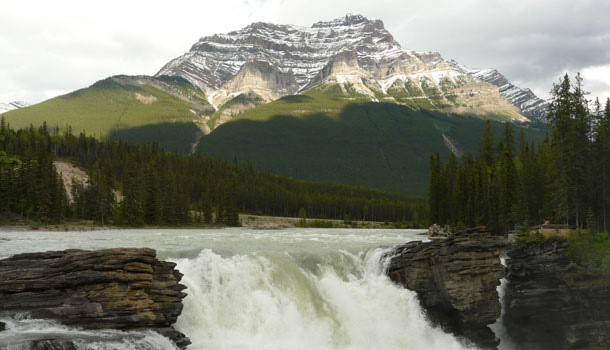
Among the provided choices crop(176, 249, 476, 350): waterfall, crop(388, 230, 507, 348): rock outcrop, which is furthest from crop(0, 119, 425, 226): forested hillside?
crop(388, 230, 507, 348): rock outcrop

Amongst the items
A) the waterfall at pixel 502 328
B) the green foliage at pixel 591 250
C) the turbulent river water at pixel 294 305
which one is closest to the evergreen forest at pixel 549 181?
the green foliage at pixel 591 250

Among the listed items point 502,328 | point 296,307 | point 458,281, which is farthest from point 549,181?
point 296,307

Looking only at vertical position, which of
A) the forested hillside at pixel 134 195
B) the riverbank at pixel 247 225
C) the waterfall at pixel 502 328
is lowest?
the waterfall at pixel 502 328

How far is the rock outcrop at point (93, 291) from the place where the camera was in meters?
28.1

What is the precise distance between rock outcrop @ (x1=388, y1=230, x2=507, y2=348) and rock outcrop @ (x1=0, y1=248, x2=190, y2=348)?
2050cm

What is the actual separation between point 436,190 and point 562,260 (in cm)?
6110

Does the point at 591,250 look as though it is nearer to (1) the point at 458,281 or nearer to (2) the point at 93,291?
(1) the point at 458,281

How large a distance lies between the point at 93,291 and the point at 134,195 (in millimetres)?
97451

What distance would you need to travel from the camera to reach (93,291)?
2902 cm

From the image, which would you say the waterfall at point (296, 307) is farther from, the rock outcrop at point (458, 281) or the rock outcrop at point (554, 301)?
the rock outcrop at point (554, 301)

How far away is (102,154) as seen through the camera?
631ft

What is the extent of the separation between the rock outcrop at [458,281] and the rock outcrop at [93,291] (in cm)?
2050

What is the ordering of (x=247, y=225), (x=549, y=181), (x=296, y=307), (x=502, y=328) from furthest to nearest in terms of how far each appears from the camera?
(x=247, y=225) → (x=549, y=181) → (x=502, y=328) → (x=296, y=307)

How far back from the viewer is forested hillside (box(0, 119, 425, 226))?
10938 centimetres
